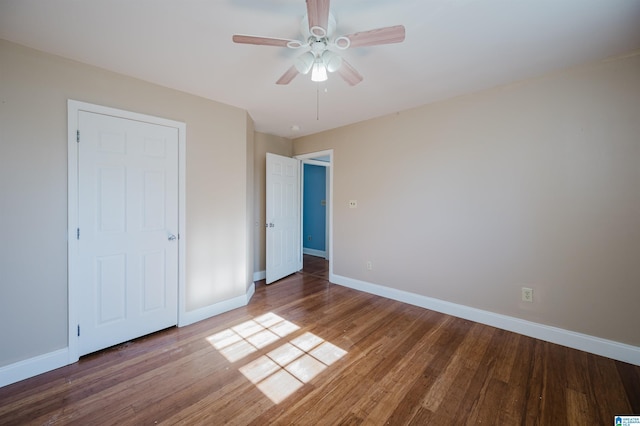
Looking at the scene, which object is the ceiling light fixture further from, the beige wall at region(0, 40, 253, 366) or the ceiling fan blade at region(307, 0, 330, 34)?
the beige wall at region(0, 40, 253, 366)

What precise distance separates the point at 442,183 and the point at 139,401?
3.38m

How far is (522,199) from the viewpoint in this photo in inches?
100

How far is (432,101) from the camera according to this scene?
10.00ft

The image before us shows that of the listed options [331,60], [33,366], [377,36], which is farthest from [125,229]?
[377,36]

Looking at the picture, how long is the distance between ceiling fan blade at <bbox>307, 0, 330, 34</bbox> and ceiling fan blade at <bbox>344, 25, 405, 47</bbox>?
0.60 feet

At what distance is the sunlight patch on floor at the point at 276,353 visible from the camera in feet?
6.16

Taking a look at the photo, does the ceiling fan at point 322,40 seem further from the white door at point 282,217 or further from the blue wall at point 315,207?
the blue wall at point 315,207

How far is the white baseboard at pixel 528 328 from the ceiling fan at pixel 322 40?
8.75 feet

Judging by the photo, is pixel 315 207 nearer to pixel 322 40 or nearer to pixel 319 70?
pixel 319 70

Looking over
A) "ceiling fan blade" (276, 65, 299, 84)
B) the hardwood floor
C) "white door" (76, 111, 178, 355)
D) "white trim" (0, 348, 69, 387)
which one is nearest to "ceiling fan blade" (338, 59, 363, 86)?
"ceiling fan blade" (276, 65, 299, 84)

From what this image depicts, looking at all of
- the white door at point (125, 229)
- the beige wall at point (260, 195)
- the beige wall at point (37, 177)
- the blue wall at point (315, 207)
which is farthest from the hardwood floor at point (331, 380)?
the blue wall at point (315, 207)

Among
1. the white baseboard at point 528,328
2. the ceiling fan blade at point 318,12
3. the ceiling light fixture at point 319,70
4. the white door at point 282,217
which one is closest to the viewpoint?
the ceiling fan blade at point 318,12

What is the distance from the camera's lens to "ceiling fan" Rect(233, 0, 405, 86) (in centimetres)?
137

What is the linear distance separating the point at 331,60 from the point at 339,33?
0.75 feet
